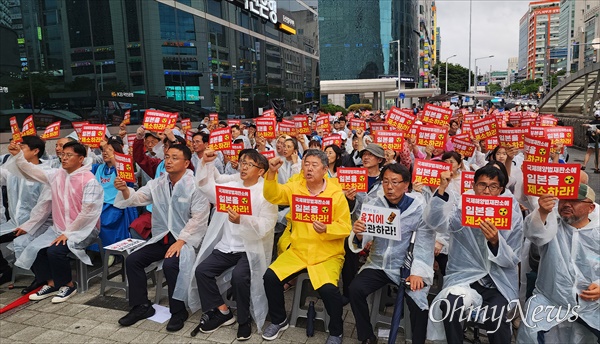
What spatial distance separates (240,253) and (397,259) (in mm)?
1605

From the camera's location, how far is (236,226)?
4.46 metres

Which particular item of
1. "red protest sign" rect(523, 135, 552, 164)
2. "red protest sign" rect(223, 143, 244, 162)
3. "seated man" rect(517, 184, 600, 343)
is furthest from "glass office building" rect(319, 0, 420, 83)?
"seated man" rect(517, 184, 600, 343)

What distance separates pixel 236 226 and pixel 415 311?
76.0 inches

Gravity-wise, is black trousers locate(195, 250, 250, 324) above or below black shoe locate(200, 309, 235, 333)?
above

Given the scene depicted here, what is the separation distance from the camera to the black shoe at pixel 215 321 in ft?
13.8

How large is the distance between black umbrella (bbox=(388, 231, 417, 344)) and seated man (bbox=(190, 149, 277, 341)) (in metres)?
1.32

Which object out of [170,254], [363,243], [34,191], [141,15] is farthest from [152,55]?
[363,243]

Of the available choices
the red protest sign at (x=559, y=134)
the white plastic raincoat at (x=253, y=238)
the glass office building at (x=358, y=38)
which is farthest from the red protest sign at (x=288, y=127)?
the glass office building at (x=358, y=38)

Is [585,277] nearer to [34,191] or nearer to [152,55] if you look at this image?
[34,191]

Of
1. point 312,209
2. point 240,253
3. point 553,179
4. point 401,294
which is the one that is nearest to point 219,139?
point 240,253

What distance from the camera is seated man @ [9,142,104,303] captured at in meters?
5.02

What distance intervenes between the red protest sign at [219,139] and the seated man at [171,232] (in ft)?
4.18

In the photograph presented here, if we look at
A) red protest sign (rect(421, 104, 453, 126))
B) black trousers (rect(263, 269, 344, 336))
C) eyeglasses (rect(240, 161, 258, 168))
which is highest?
red protest sign (rect(421, 104, 453, 126))

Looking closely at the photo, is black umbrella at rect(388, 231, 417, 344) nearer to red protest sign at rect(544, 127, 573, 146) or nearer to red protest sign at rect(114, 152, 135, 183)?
red protest sign at rect(114, 152, 135, 183)
